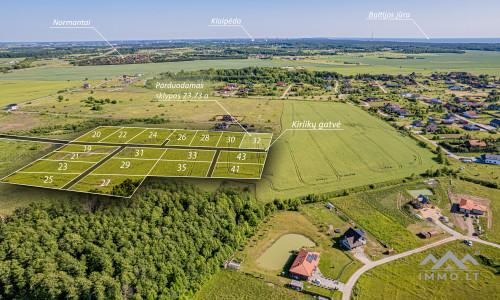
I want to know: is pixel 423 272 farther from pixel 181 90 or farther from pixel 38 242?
pixel 181 90

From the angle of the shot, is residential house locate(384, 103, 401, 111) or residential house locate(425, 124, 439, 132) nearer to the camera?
residential house locate(425, 124, 439, 132)

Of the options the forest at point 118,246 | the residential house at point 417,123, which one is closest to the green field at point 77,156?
the forest at point 118,246

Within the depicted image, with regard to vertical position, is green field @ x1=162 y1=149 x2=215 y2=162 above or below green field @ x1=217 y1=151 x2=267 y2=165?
above

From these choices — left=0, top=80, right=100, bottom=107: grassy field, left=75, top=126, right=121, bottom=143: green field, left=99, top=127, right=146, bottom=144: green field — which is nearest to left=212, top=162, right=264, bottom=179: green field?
left=99, top=127, right=146, bottom=144: green field

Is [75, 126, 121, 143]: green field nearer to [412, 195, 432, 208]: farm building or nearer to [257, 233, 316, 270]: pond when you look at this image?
[257, 233, 316, 270]: pond

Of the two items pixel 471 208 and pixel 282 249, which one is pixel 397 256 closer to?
pixel 282 249
